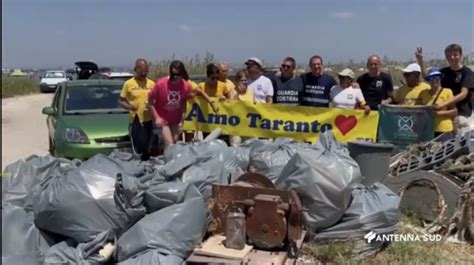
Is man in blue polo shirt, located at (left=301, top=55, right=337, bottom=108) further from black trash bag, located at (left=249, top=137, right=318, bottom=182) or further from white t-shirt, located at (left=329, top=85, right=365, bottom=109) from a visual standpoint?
black trash bag, located at (left=249, top=137, right=318, bottom=182)

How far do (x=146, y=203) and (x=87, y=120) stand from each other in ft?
12.4

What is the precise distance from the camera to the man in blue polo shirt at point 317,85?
22.2 ft

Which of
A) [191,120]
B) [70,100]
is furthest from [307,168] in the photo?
[70,100]

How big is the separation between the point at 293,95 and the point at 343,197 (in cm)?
288

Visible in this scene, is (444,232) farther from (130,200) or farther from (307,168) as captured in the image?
(130,200)

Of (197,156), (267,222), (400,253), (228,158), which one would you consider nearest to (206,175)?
(197,156)

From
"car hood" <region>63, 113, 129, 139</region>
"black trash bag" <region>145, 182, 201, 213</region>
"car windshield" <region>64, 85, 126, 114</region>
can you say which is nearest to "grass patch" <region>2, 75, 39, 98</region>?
"car windshield" <region>64, 85, 126, 114</region>

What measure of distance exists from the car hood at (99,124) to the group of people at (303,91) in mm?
465

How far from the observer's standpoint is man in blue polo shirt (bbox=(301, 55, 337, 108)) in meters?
6.77

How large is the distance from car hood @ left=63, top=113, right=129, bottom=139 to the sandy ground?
157cm

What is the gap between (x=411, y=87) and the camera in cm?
633

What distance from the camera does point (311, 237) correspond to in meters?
4.48

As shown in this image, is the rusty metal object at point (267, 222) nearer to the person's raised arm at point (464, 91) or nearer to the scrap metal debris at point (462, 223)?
the scrap metal debris at point (462, 223)

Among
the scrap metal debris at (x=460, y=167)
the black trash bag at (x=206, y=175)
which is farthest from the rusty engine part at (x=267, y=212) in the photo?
the scrap metal debris at (x=460, y=167)
